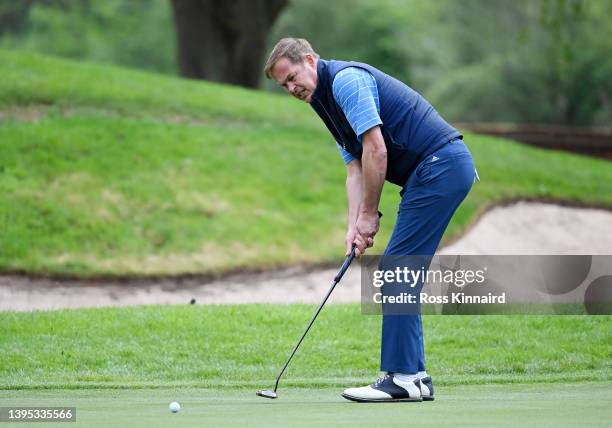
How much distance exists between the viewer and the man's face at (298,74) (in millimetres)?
6305

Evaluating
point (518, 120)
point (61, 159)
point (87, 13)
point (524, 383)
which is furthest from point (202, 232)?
point (87, 13)

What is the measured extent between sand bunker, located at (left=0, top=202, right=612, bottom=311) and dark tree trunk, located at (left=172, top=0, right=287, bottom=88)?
8237 mm

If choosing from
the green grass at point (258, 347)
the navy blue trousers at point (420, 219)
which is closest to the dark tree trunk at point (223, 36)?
the green grass at point (258, 347)

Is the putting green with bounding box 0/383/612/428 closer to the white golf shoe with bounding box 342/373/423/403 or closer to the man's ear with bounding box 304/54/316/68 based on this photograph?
the white golf shoe with bounding box 342/373/423/403

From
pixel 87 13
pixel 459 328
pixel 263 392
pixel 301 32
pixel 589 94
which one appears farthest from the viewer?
pixel 301 32

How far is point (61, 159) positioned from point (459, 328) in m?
7.92

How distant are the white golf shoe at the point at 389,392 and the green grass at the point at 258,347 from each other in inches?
48.4

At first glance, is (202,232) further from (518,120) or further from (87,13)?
(87,13)

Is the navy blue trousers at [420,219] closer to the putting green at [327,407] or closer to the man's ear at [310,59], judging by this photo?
the putting green at [327,407]

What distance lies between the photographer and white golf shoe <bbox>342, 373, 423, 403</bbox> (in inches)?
244

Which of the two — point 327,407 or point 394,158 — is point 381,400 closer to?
point 327,407

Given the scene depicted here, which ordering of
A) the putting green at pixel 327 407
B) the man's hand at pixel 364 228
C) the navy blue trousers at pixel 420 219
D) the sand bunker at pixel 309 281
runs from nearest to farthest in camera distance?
1. the putting green at pixel 327 407
2. the navy blue trousers at pixel 420 219
3. the man's hand at pixel 364 228
4. the sand bunker at pixel 309 281

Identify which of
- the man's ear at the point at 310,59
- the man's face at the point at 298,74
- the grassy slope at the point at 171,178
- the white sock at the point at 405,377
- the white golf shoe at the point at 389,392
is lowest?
the white golf shoe at the point at 389,392

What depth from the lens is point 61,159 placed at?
631 inches
